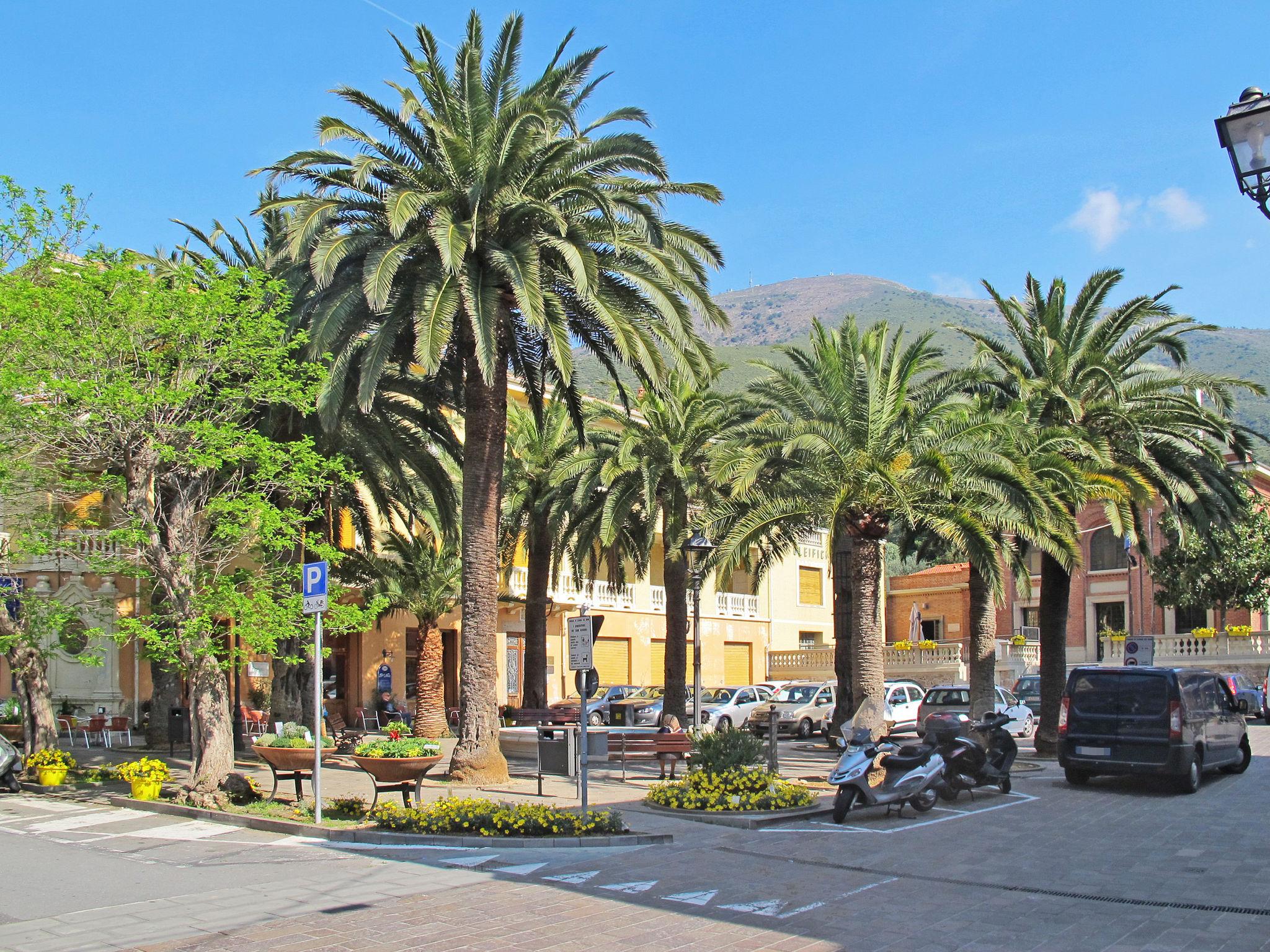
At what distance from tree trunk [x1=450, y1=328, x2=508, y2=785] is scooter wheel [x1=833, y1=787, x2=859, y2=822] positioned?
558 cm

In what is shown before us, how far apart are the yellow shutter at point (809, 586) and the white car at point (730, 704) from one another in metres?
18.9

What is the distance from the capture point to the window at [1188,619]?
53.1m

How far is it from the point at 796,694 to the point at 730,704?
227 cm

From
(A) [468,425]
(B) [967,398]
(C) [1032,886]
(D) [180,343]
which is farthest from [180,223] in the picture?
(C) [1032,886]

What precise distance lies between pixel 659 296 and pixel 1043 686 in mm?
12957

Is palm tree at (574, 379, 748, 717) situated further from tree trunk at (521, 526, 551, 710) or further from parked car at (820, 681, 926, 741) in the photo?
parked car at (820, 681, 926, 741)

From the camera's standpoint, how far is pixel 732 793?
15.1 metres

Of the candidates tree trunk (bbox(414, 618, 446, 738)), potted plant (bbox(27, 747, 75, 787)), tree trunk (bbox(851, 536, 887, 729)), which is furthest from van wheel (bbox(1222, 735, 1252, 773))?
potted plant (bbox(27, 747, 75, 787))

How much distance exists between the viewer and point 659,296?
59.1ft

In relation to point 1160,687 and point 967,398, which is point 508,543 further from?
point 1160,687

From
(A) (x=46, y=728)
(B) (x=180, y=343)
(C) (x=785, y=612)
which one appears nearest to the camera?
(B) (x=180, y=343)

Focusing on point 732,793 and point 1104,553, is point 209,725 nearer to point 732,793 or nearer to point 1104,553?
point 732,793

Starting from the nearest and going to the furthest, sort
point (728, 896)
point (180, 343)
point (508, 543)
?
point (728, 896)
point (180, 343)
point (508, 543)

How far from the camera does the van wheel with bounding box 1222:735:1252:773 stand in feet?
67.3
